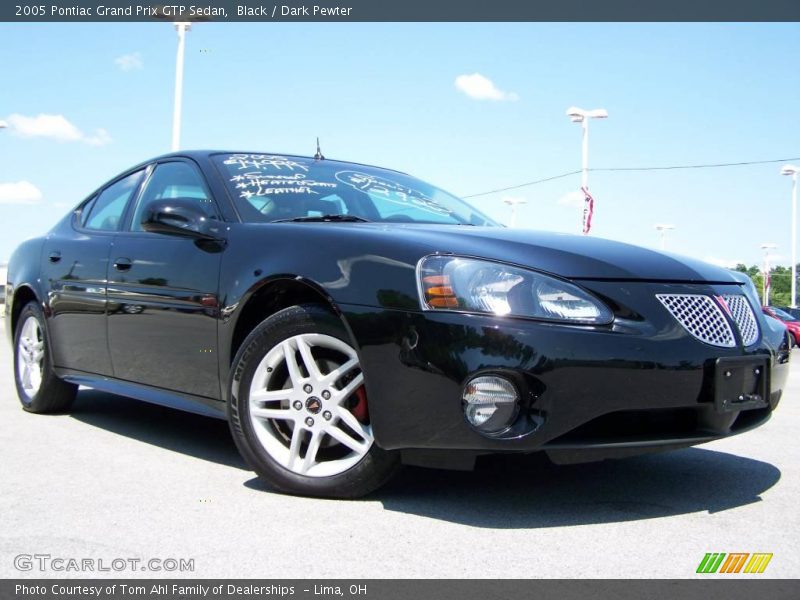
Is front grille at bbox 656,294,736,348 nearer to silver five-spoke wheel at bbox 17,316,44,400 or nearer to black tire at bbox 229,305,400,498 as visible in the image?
black tire at bbox 229,305,400,498

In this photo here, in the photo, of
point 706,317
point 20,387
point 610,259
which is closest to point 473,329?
point 610,259

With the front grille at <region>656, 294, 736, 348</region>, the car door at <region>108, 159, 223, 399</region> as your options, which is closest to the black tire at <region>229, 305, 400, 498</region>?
the car door at <region>108, 159, 223, 399</region>

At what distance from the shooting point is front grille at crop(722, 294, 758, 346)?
323 centimetres

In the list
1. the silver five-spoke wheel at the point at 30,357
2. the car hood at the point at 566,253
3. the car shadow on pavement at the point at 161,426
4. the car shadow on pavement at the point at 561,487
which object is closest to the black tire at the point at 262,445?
the car shadow on pavement at the point at 561,487

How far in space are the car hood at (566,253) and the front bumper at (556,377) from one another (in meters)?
0.10

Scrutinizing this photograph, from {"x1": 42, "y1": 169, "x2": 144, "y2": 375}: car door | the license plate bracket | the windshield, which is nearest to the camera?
the license plate bracket

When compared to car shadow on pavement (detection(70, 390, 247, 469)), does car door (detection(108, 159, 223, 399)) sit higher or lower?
higher

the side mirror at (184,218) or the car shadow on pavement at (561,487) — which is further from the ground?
the side mirror at (184,218)

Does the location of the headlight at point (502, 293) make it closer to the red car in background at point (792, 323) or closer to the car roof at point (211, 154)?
the car roof at point (211, 154)

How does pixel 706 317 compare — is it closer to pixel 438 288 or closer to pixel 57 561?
pixel 438 288

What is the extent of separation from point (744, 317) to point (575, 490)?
91 cm

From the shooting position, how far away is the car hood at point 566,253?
3.03 meters

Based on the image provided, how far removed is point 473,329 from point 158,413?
3.16m

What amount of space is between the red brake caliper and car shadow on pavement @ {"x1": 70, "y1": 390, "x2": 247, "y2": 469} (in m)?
0.90
